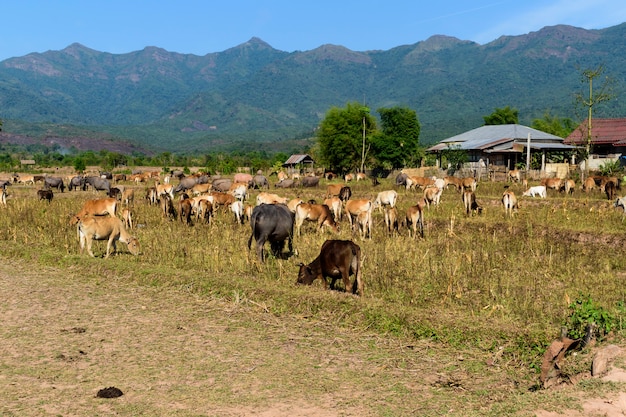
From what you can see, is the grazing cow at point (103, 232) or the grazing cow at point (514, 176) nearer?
the grazing cow at point (103, 232)

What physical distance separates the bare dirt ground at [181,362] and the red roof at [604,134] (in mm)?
47877

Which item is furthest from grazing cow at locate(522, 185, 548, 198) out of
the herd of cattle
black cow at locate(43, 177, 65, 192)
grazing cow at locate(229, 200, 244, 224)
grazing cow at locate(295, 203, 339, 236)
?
black cow at locate(43, 177, 65, 192)

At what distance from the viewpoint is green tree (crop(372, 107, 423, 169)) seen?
65875 millimetres

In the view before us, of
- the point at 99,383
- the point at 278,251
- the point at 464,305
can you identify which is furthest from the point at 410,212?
the point at 99,383

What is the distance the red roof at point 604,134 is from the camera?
53000 mm

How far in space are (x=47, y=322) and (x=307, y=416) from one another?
5.73 m

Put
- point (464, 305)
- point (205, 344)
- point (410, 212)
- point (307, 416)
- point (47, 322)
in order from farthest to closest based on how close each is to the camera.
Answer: point (410, 212), point (464, 305), point (47, 322), point (205, 344), point (307, 416)

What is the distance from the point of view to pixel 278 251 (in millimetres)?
16859

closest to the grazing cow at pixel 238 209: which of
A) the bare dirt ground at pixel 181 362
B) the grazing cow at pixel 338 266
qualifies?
the grazing cow at pixel 338 266

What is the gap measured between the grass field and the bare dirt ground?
47 millimetres

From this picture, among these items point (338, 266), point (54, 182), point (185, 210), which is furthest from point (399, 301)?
point (54, 182)

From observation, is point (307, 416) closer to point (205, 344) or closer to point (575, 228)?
point (205, 344)

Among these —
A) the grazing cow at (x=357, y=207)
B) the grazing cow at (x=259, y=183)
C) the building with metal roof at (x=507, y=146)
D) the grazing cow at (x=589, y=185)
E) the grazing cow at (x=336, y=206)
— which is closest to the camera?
the grazing cow at (x=357, y=207)

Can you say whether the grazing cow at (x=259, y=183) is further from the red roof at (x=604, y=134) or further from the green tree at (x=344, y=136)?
the red roof at (x=604, y=134)
